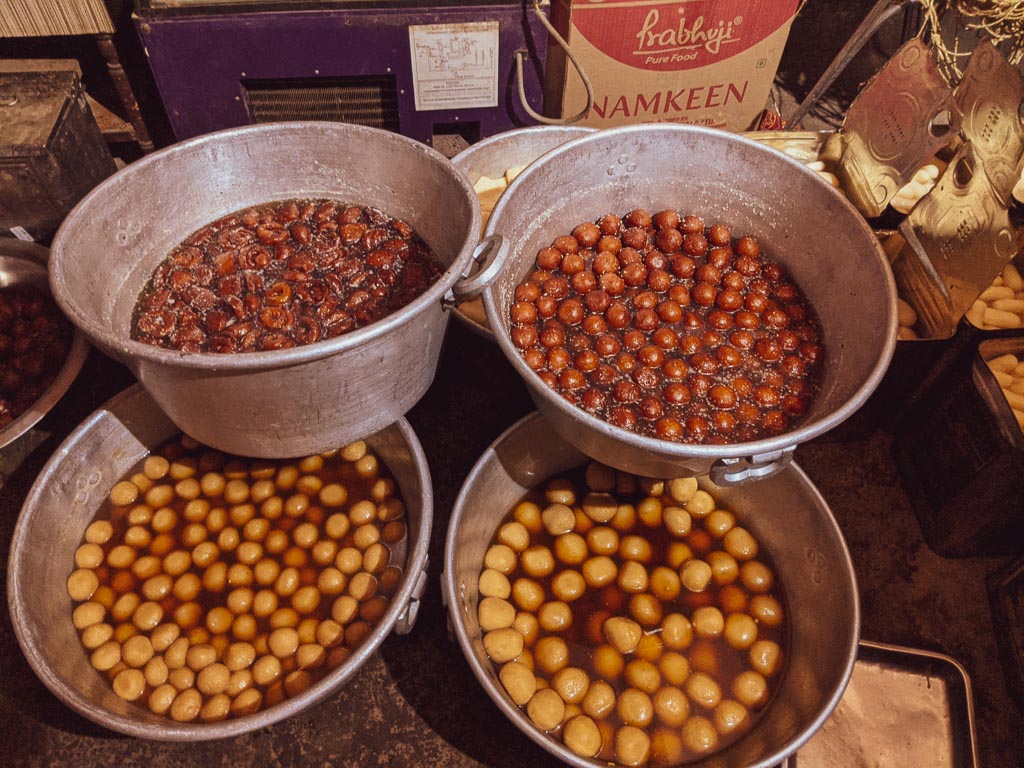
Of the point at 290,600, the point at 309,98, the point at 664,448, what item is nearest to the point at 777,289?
the point at 664,448

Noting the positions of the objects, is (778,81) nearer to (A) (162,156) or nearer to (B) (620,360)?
(B) (620,360)

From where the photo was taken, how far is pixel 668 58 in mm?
2576

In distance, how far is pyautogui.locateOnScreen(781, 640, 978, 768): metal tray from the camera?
181 centimetres

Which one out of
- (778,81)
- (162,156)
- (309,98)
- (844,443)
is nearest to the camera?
(162,156)

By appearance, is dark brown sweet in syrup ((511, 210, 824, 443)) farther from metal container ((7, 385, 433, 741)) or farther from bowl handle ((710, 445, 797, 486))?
metal container ((7, 385, 433, 741))

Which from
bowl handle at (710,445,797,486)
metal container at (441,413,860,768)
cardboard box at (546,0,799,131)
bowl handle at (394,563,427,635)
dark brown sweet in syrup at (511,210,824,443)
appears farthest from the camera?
cardboard box at (546,0,799,131)

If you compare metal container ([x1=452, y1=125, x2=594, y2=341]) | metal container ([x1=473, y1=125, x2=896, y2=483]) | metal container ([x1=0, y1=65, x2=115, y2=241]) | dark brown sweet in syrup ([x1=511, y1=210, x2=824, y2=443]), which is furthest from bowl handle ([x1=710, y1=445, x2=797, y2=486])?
metal container ([x1=0, y1=65, x2=115, y2=241])

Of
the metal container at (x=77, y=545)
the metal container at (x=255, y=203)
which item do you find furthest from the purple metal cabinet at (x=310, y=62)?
the metal container at (x=77, y=545)

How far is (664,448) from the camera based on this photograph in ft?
4.48

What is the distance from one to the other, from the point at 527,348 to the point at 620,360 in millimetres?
253

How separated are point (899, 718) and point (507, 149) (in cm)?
212

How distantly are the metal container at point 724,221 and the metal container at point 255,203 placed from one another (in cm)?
23

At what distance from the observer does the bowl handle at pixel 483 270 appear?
148cm

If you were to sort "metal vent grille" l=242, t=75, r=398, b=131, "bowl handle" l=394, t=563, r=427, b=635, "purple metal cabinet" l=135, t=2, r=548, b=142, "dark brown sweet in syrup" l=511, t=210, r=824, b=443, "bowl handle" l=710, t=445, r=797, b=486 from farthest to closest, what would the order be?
"metal vent grille" l=242, t=75, r=398, b=131, "purple metal cabinet" l=135, t=2, r=548, b=142, "dark brown sweet in syrup" l=511, t=210, r=824, b=443, "bowl handle" l=394, t=563, r=427, b=635, "bowl handle" l=710, t=445, r=797, b=486
